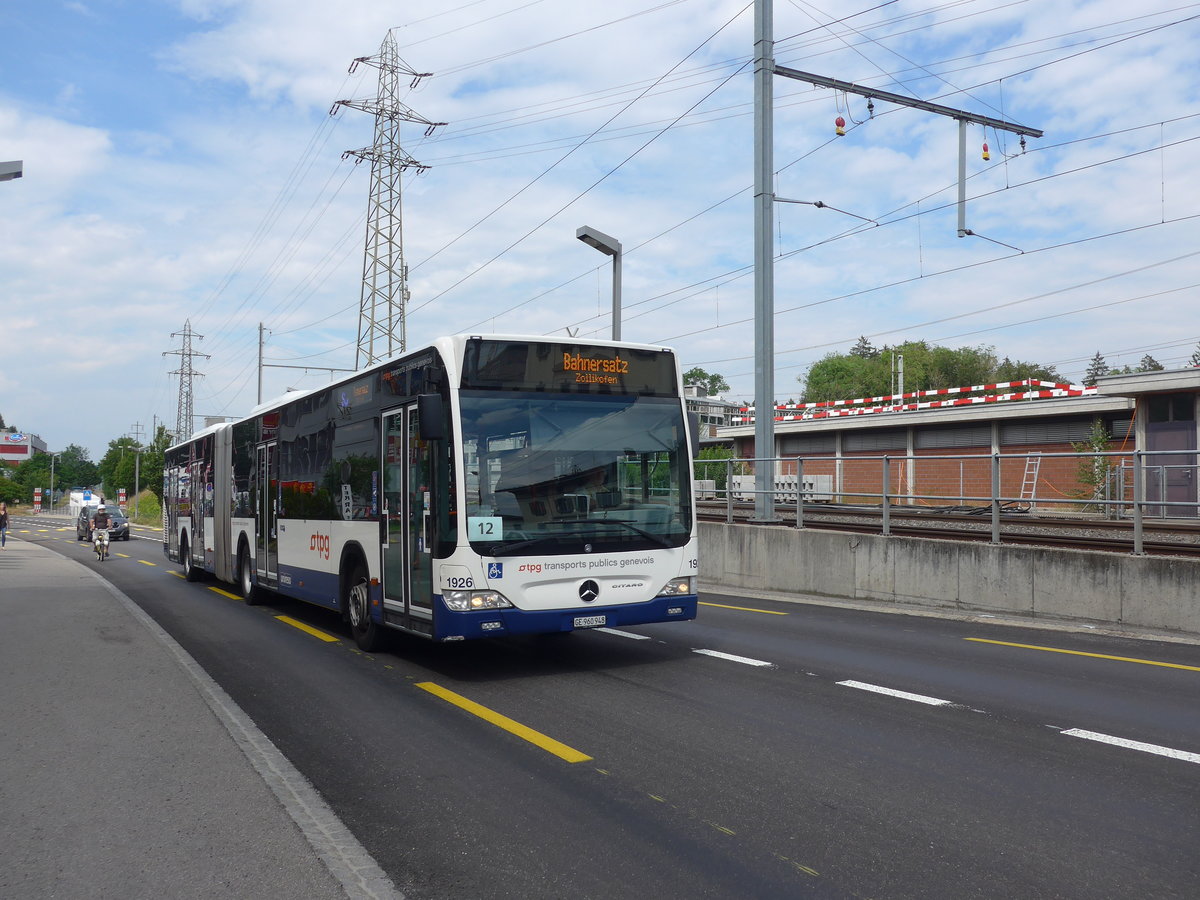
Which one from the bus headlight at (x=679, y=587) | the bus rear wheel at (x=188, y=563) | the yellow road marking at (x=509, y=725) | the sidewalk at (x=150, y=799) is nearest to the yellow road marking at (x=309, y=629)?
the sidewalk at (x=150, y=799)

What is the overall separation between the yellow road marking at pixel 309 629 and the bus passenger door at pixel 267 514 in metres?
0.66

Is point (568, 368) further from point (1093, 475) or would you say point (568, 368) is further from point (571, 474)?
point (1093, 475)

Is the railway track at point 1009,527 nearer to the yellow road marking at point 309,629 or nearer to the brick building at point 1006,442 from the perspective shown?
the brick building at point 1006,442

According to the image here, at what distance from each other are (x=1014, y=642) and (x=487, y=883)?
25.8ft

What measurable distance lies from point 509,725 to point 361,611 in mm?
4108

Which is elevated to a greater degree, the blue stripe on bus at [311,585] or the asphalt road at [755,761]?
the blue stripe on bus at [311,585]

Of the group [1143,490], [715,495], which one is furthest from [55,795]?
[715,495]

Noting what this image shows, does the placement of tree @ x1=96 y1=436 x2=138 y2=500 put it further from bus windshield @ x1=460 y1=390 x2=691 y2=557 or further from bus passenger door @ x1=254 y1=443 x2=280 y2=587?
bus windshield @ x1=460 y1=390 x2=691 y2=557

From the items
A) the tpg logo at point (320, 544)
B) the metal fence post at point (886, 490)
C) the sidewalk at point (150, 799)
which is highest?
the metal fence post at point (886, 490)

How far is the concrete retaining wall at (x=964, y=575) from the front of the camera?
37.0 ft

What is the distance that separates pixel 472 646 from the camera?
11.0 metres

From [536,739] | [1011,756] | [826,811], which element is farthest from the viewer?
[536,739]

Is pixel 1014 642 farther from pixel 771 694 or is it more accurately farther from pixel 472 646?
pixel 472 646

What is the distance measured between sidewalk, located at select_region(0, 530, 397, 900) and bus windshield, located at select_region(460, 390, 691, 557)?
2632mm
